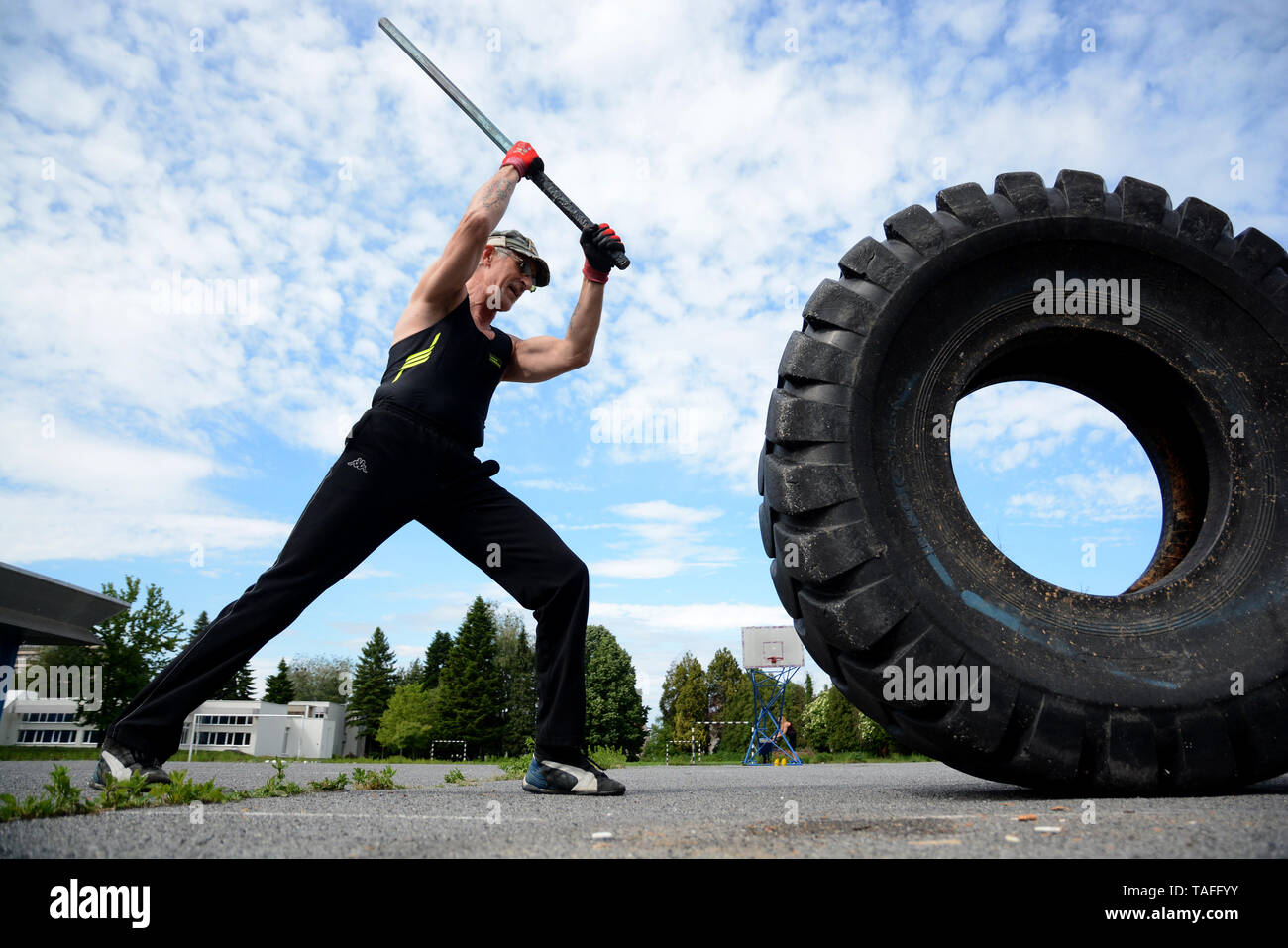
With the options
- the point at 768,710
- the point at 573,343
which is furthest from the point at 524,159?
the point at 768,710

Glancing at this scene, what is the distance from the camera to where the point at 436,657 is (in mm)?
48406

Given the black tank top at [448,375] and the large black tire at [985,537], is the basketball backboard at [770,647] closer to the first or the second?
the black tank top at [448,375]

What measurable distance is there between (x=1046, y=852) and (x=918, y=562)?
4.09 feet

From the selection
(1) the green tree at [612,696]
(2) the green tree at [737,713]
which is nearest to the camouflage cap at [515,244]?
(2) the green tree at [737,713]

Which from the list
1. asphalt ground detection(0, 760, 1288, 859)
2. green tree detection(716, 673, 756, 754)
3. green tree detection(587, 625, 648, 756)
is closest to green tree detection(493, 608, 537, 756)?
green tree detection(587, 625, 648, 756)

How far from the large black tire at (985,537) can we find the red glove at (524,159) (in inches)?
62.1

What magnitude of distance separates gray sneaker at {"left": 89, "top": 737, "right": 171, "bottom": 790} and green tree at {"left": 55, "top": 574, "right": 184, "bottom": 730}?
1891cm

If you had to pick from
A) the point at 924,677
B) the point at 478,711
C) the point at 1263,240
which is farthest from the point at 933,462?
the point at 478,711

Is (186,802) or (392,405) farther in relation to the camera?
(392,405)

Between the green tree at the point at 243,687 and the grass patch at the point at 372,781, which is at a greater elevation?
the grass patch at the point at 372,781

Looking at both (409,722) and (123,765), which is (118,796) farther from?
(409,722)

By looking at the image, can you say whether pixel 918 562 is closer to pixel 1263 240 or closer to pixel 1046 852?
pixel 1046 852

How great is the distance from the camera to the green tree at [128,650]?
61.4 feet
